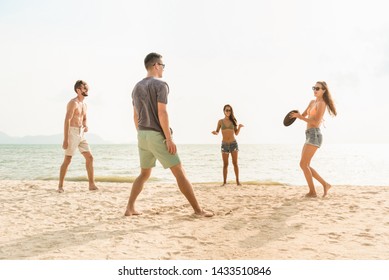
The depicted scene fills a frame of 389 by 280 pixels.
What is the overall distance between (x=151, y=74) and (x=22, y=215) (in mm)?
3019

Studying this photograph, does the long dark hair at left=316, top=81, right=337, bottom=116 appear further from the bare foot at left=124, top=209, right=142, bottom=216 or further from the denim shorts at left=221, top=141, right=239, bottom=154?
the bare foot at left=124, top=209, right=142, bottom=216

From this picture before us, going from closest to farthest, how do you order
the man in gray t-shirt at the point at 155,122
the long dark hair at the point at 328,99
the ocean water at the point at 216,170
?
the man in gray t-shirt at the point at 155,122
the long dark hair at the point at 328,99
the ocean water at the point at 216,170

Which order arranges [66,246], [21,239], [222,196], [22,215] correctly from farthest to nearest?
[222,196], [22,215], [21,239], [66,246]

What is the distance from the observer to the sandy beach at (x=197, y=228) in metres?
3.60

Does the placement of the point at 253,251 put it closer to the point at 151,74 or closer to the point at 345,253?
the point at 345,253

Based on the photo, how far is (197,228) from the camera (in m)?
4.51

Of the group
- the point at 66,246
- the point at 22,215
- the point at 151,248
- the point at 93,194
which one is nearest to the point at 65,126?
the point at 93,194

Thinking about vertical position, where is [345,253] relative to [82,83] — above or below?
below

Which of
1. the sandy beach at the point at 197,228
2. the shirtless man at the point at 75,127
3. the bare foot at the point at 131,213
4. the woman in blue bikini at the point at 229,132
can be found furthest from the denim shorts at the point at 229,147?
the bare foot at the point at 131,213

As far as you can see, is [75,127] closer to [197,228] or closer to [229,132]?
[229,132]

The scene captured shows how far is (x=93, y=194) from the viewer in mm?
7508

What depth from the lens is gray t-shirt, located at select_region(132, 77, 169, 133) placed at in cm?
470

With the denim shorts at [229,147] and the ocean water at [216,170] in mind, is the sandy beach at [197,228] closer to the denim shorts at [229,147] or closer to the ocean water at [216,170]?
the denim shorts at [229,147]

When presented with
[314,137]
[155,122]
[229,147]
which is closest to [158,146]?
[155,122]
